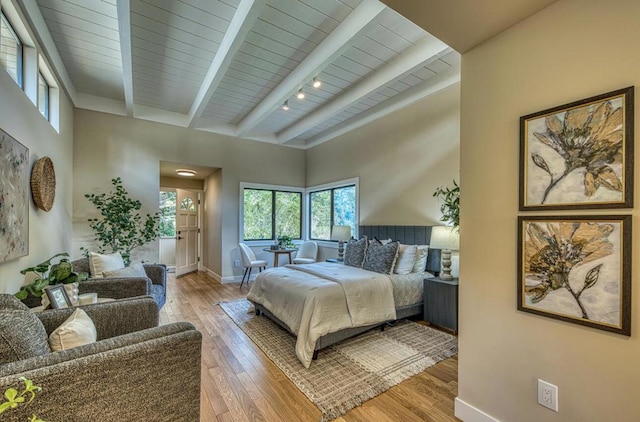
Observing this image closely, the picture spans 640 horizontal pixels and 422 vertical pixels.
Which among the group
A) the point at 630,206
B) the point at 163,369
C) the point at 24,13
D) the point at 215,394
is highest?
the point at 24,13

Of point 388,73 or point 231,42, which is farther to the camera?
point 388,73

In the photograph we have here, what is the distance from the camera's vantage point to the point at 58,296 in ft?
6.75

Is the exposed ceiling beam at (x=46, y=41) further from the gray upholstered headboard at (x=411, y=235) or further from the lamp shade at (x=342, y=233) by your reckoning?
the gray upholstered headboard at (x=411, y=235)

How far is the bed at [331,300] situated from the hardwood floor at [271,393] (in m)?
0.38

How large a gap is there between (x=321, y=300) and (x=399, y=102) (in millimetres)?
3226

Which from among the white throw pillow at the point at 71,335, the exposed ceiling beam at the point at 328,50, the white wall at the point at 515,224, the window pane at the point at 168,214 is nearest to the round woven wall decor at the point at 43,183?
the white throw pillow at the point at 71,335

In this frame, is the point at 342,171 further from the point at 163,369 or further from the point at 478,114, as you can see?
the point at 163,369

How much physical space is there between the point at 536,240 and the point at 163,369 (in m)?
1.90

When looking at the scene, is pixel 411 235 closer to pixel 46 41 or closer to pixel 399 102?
pixel 399 102

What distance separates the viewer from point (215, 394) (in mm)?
2051

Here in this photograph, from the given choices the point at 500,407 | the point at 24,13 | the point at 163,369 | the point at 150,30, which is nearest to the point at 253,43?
the point at 150,30

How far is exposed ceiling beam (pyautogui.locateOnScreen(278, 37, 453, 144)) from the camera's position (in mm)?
2816

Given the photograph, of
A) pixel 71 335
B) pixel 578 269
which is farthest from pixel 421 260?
pixel 71 335

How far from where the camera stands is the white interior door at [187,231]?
6500mm
